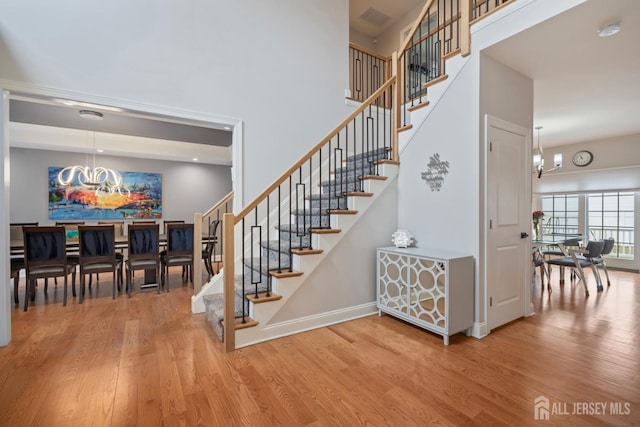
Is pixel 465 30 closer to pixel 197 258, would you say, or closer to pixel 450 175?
pixel 450 175

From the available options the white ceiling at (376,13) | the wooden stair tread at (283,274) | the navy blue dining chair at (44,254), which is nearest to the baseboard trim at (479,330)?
the wooden stair tread at (283,274)

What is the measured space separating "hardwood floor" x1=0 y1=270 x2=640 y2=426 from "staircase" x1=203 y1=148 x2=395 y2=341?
298 millimetres

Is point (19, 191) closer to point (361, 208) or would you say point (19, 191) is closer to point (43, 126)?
point (43, 126)

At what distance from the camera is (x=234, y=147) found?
12.7 ft

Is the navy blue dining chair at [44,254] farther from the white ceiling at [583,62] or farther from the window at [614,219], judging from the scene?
the window at [614,219]

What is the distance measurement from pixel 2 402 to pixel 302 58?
188 inches

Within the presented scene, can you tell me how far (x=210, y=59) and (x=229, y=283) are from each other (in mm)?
2900

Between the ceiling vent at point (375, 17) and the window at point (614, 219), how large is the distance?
637 centimetres

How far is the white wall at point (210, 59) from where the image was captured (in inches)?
114

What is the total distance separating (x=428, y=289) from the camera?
2.88 metres

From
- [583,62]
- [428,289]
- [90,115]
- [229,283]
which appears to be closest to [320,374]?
[229,283]

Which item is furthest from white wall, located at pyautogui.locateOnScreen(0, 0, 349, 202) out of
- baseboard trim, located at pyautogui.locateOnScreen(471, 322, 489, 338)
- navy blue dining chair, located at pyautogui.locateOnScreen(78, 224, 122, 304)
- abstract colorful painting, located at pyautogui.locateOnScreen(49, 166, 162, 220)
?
abstract colorful painting, located at pyautogui.locateOnScreen(49, 166, 162, 220)

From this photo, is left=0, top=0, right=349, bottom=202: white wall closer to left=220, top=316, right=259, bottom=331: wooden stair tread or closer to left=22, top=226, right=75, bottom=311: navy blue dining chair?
left=220, top=316, right=259, bottom=331: wooden stair tread

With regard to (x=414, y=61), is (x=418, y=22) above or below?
below
